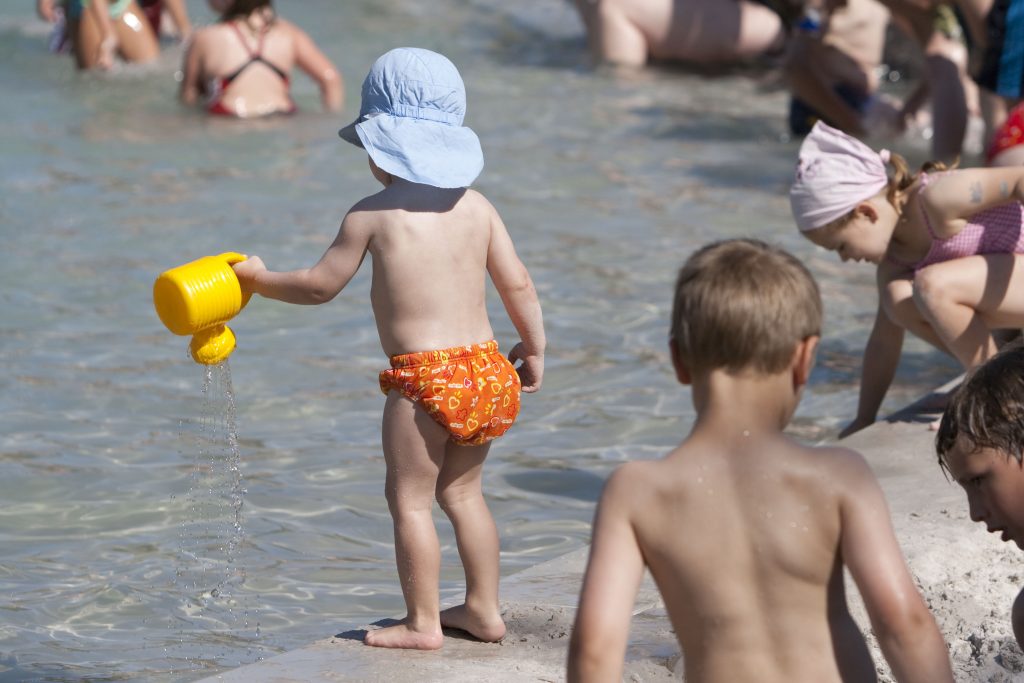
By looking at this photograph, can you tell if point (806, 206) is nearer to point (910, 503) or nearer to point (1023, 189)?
point (1023, 189)

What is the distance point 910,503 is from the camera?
13.3 ft

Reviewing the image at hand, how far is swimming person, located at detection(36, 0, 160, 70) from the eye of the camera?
11539 millimetres

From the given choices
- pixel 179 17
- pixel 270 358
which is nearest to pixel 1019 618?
pixel 270 358

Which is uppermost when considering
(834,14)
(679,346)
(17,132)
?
(679,346)

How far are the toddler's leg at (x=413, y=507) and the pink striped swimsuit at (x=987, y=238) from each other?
6.79 feet

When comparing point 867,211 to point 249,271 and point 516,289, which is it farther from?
point 249,271

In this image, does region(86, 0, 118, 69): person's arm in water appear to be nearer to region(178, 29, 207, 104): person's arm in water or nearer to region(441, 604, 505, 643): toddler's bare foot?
region(178, 29, 207, 104): person's arm in water

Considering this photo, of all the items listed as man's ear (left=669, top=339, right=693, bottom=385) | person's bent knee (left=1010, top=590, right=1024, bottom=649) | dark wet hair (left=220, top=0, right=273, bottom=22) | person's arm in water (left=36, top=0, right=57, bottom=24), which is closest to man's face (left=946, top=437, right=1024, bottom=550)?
person's bent knee (left=1010, top=590, right=1024, bottom=649)

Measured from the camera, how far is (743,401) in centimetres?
224

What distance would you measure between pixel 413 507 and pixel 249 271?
0.66 m

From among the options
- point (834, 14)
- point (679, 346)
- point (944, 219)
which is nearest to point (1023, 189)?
point (944, 219)

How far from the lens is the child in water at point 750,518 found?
2.21 m

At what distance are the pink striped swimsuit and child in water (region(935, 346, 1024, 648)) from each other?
6.37 ft

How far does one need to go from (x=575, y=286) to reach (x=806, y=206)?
262 cm
